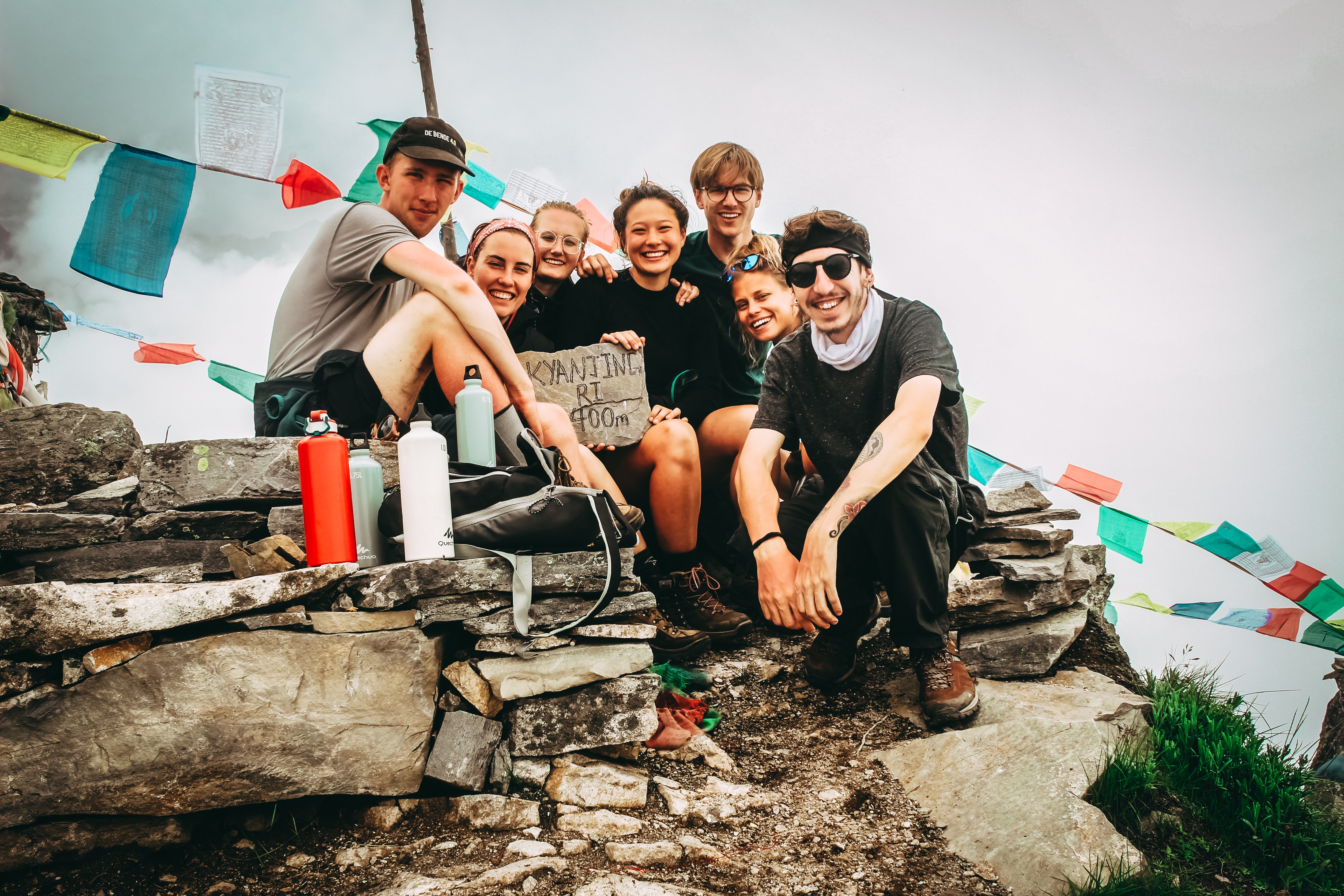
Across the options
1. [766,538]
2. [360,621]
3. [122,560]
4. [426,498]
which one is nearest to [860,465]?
[766,538]

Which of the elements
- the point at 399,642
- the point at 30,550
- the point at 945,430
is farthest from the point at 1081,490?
the point at 30,550

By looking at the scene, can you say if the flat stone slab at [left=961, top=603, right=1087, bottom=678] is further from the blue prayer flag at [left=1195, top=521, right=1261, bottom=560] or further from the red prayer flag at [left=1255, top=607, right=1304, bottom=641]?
the red prayer flag at [left=1255, top=607, right=1304, bottom=641]

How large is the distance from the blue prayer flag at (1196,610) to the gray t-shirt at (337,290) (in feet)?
17.0

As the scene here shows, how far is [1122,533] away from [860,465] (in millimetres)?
3212

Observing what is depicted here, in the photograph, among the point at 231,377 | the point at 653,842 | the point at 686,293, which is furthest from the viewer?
the point at 231,377

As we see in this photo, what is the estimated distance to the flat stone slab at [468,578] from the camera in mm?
1919

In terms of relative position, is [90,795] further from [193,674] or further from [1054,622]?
[1054,622]

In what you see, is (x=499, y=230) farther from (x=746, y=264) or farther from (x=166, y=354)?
(x=166, y=354)

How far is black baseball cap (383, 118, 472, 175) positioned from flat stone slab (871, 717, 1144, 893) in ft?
9.38

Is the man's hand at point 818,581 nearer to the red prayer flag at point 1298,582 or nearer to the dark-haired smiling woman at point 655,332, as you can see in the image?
the dark-haired smiling woman at point 655,332

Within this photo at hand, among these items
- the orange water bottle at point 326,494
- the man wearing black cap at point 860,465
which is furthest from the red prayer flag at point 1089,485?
the orange water bottle at point 326,494

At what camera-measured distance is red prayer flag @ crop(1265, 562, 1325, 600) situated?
167 inches

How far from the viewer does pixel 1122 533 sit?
4699mm

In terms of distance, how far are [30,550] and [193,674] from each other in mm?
1248
